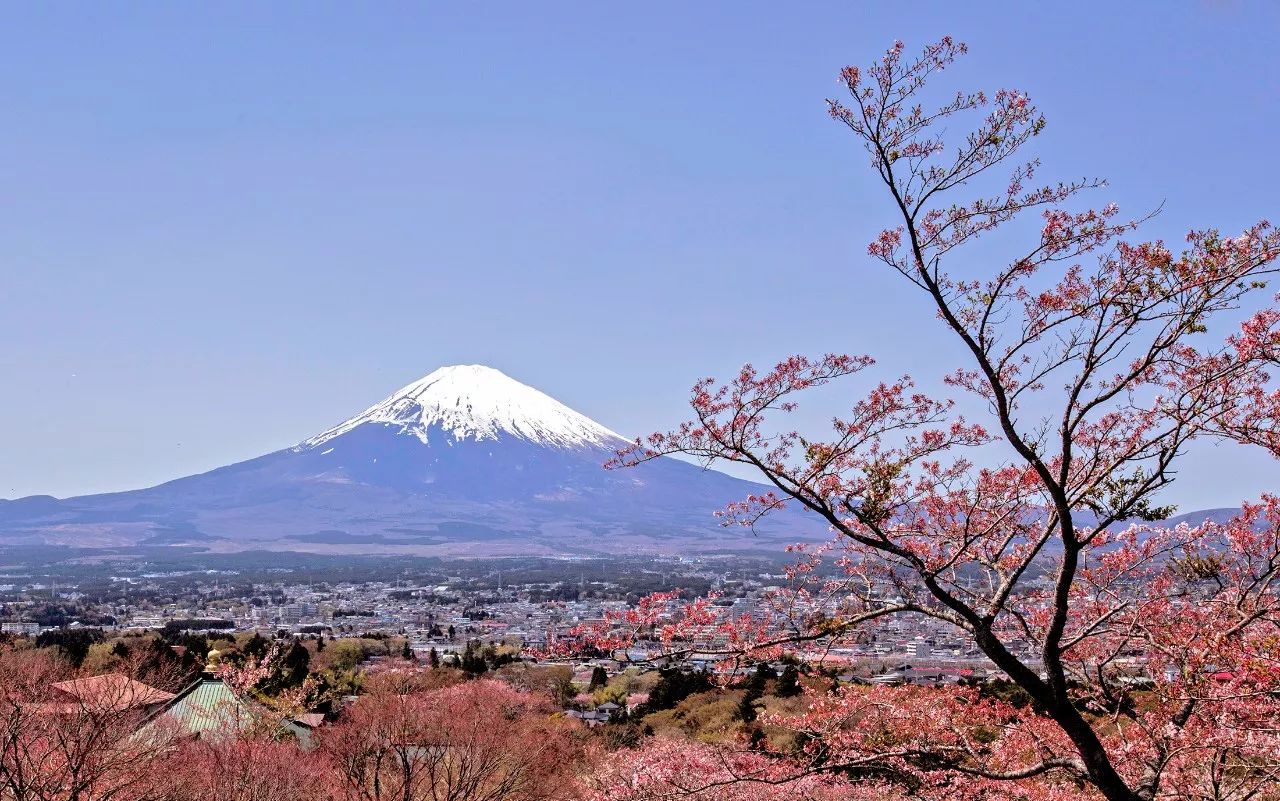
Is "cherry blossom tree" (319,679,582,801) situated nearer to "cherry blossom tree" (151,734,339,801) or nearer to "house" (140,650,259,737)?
"cherry blossom tree" (151,734,339,801)

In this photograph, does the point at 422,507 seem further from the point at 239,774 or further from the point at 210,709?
the point at 239,774

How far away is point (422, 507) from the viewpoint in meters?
180

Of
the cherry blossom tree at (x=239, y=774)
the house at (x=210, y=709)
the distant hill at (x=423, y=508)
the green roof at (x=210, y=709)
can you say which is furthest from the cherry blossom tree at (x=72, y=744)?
the distant hill at (x=423, y=508)

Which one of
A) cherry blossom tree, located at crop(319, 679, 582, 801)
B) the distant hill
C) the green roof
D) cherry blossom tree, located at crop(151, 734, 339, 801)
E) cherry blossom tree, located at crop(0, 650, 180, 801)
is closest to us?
cherry blossom tree, located at crop(0, 650, 180, 801)

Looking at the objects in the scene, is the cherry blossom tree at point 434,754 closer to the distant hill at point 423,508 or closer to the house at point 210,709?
the house at point 210,709

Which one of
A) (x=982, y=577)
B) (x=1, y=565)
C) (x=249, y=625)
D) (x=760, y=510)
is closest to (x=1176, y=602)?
(x=982, y=577)

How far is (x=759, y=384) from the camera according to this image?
5543 mm

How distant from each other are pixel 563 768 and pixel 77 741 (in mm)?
11077

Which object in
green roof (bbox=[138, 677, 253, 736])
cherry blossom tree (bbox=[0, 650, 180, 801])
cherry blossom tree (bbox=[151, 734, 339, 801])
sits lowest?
green roof (bbox=[138, 677, 253, 736])

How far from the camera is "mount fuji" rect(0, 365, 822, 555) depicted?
154 m

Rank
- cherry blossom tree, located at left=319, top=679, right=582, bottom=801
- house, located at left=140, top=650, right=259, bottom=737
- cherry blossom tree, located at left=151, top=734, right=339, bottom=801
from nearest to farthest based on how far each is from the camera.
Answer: cherry blossom tree, located at left=151, top=734, right=339, bottom=801, cherry blossom tree, located at left=319, top=679, right=582, bottom=801, house, located at left=140, top=650, right=259, bottom=737

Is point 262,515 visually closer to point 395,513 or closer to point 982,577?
point 395,513

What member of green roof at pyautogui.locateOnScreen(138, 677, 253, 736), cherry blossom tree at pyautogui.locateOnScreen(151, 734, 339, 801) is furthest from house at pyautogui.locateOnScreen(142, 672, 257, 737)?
cherry blossom tree at pyautogui.locateOnScreen(151, 734, 339, 801)

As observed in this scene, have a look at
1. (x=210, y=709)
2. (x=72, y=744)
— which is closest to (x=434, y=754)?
(x=72, y=744)
